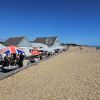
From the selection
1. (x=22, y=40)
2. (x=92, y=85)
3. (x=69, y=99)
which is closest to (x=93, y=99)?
(x=69, y=99)

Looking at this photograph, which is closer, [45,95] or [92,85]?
[45,95]

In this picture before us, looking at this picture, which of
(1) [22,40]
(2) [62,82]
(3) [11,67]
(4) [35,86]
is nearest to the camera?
(4) [35,86]

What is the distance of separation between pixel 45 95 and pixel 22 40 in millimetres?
37333

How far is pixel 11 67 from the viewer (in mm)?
17969

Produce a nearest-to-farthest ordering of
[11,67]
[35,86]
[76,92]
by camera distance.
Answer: [76,92]
[35,86]
[11,67]

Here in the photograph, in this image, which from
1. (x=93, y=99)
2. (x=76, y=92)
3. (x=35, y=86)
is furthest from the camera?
(x=35, y=86)

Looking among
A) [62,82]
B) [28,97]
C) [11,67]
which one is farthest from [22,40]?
[28,97]

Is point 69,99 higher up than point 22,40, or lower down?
lower down

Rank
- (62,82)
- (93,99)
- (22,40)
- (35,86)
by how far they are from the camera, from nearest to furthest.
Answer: (93,99), (35,86), (62,82), (22,40)

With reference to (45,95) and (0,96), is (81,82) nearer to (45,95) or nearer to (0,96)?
(45,95)

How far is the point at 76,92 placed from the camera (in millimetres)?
11094

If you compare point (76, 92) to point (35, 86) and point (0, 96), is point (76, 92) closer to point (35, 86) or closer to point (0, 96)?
point (35, 86)

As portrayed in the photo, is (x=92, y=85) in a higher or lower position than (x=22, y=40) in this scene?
lower

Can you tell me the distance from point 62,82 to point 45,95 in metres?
3.26
